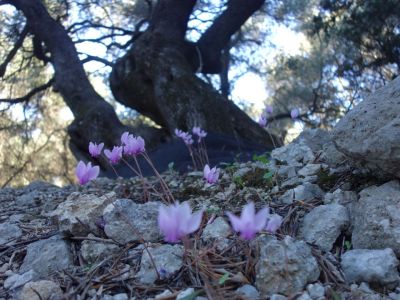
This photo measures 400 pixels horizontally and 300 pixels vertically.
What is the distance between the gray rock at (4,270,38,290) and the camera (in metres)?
1.88

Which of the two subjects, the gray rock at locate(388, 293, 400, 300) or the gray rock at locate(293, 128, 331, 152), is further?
the gray rock at locate(293, 128, 331, 152)

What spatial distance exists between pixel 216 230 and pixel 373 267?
0.67 m

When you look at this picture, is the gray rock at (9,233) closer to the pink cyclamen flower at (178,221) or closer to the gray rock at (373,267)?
the pink cyclamen flower at (178,221)

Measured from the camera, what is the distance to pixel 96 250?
2023mm

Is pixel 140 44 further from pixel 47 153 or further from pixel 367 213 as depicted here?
pixel 47 153

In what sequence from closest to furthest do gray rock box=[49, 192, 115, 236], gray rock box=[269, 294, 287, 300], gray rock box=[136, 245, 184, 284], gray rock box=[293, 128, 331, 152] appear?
gray rock box=[269, 294, 287, 300] < gray rock box=[136, 245, 184, 284] < gray rock box=[49, 192, 115, 236] < gray rock box=[293, 128, 331, 152]

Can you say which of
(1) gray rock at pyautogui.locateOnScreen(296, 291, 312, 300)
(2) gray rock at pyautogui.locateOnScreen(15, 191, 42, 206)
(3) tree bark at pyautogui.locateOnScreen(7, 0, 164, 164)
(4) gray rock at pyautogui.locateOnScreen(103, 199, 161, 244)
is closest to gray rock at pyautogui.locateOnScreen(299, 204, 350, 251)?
(1) gray rock at pyautogui.locateOnScreen(296, 291, 312, 300)

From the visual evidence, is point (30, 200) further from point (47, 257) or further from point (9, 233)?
point (47, 257)

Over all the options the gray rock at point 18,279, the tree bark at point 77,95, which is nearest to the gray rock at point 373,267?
the gray rock at point 18,279

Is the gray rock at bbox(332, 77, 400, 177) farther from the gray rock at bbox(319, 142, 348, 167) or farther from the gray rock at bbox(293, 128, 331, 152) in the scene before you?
the gray rock at bbox(293, 128, 331, 152)

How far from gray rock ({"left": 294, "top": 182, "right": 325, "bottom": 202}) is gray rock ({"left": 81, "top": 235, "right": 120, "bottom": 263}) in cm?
93

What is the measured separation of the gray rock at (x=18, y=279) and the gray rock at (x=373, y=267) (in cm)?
120

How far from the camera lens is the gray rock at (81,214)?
Answer: 216 cm

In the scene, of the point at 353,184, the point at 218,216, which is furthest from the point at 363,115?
the point at 218,216
